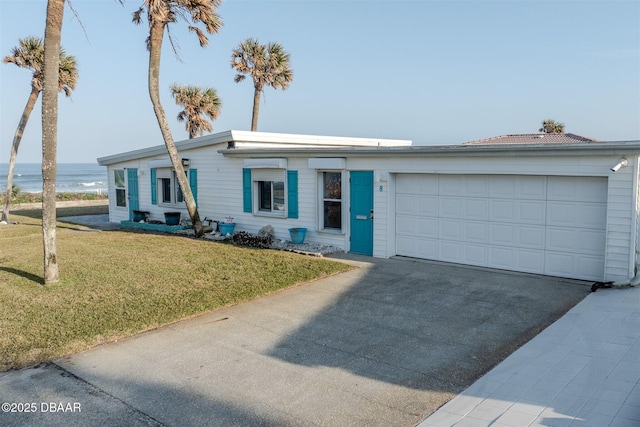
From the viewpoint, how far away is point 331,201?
13.1 m

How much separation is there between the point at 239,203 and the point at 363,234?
4.58m

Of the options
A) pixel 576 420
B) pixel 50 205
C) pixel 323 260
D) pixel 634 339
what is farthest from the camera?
pixel 323 260

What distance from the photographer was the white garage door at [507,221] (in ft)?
30.8

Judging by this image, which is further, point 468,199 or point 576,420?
point 468,199

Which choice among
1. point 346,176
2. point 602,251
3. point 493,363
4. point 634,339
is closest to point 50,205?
point 346,176

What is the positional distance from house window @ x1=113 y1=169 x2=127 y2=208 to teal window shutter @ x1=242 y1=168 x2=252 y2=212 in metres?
7.12

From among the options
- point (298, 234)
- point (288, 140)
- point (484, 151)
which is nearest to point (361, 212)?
point (298, 234)

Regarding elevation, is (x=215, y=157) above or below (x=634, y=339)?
above

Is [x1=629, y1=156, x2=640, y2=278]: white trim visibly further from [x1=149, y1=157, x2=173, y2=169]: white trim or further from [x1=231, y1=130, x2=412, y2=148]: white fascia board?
[x1=149, y1=157, x2=173, y2=169]: white trim

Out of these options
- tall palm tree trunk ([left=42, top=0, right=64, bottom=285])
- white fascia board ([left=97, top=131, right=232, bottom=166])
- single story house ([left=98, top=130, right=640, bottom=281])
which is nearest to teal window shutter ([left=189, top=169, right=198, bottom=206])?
single story house ([left=98, top=130, right=640, bottom=281])

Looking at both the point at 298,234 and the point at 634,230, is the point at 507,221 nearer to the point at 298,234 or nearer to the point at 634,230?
the point at 634,230

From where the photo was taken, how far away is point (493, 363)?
591cm

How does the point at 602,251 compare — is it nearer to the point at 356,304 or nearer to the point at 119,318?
the point at 356,304

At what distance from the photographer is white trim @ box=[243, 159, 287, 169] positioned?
13.8 m
